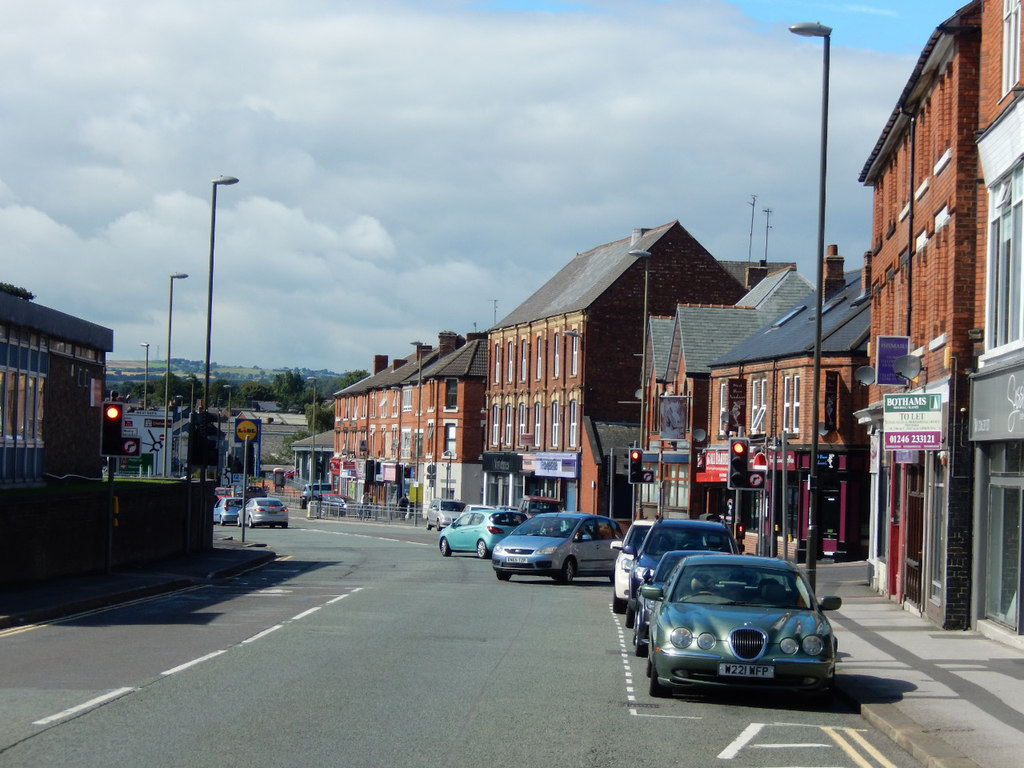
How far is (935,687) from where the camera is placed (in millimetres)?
13656

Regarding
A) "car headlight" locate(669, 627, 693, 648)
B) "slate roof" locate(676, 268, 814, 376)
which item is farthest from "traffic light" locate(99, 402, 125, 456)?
"slate roof" locate(676, 268, 814, 376)

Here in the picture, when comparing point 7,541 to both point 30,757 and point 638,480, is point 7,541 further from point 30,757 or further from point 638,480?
point 638,480

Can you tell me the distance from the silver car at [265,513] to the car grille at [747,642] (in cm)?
5227

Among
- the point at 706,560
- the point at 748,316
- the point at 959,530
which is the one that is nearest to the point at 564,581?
the point at 959,530

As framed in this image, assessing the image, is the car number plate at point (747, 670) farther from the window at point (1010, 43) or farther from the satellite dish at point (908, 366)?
the satellite dish at point (908, 366)

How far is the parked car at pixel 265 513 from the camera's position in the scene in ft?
205

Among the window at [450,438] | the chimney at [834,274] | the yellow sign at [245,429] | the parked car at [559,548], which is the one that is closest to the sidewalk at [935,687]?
the parked car at [559,548]

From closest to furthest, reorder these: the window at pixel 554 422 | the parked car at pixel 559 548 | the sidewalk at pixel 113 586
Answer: the sidewalk at pixel 113 586
the parked car at pixel 559 548
the window at pixel 554 422

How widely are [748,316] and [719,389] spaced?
720cm

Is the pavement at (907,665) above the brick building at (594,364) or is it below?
below

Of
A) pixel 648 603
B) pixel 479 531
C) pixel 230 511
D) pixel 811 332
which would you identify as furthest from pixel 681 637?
pixel 230 511

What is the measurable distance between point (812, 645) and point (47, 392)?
2256 centimetres

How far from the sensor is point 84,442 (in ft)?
111

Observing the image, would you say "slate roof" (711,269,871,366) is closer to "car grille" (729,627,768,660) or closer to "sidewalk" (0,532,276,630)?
"sidewalk" (0,532,276,630)
